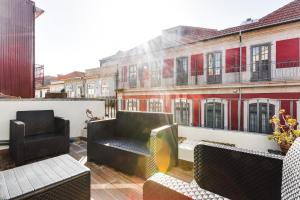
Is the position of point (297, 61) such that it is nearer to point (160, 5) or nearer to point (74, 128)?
point (160, 5)

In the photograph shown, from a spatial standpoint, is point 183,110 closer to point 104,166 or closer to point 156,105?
point 156,105

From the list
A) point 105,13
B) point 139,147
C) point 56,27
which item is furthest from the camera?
point 56,27

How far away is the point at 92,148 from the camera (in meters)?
3.33

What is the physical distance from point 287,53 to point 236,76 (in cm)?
289

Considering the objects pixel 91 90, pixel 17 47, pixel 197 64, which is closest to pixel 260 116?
pixel 197 64

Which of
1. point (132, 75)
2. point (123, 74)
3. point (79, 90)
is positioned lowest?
point (79, 90)

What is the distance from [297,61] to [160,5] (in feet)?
30.6

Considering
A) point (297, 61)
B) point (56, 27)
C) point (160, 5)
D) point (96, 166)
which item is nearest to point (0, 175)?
point (96, 166)

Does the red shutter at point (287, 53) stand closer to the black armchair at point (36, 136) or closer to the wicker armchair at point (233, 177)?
the wicker armchair at point (233, 177)

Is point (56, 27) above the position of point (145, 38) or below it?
below

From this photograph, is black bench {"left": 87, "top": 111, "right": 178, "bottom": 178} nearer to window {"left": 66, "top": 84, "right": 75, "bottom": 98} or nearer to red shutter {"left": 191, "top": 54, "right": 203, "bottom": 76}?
red shutter {"left": 191, "top": 54, "right": 203, "bottom": 76}

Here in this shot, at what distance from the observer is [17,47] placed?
804cm

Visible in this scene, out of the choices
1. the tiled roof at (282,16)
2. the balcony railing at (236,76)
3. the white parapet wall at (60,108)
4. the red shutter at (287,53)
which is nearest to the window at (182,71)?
the balcony railing at (236,76)

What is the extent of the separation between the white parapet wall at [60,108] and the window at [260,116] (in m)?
9.53
